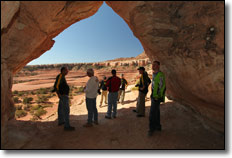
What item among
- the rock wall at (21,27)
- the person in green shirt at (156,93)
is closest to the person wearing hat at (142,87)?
the person in green shirt at (156,93)

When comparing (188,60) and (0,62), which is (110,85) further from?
(0,62)

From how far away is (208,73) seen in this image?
322cm

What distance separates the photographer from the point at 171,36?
3.85m

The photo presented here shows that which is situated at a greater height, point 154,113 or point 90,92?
point 90,92

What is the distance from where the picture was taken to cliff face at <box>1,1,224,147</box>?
3.11 metres

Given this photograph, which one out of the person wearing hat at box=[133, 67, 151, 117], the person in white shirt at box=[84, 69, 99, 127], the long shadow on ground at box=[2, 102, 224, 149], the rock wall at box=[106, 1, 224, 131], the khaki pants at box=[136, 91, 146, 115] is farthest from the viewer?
the khaki pants at box=[136, 91, 146, 115]

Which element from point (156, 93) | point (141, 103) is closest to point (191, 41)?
point (156, 93)

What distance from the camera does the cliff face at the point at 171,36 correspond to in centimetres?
311

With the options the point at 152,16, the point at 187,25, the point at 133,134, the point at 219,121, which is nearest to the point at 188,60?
the point at 187,25

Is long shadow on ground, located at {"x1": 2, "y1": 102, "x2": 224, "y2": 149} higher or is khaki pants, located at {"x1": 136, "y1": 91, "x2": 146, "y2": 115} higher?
khaki pants, located at {"x1": 136, "y1": 91, "x2": 146, "y2": 115}

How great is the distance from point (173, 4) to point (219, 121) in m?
3.46

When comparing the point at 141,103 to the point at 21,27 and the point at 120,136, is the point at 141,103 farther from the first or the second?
the point at 21,27

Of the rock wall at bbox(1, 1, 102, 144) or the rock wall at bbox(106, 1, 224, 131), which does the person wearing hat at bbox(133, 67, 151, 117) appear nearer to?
the rock wall at bbox(106, 1, 224, 131)

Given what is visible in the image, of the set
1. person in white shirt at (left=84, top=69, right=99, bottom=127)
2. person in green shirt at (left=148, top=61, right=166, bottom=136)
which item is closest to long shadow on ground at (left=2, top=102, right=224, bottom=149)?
person in green shirt at (left=148, top=61, right=166, bottom=136)
